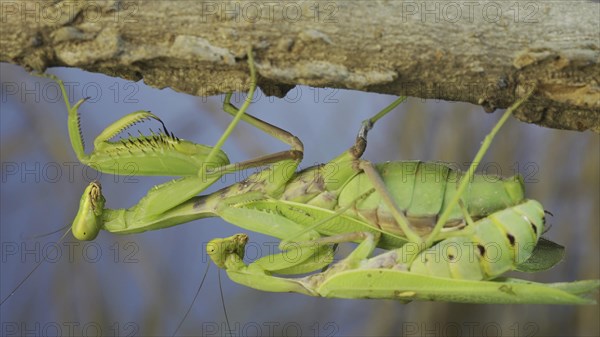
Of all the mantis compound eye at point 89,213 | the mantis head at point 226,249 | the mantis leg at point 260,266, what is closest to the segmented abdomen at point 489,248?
the mantis leg at point 260,266

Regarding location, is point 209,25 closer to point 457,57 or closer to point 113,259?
point 457,57

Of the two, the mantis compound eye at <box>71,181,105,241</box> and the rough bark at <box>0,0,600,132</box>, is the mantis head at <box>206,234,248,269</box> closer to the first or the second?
the mantis compound eye at <box>71,181,105,241</box>

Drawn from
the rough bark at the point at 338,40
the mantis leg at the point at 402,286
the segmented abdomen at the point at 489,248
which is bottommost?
the mantis leg at the point at 402,286

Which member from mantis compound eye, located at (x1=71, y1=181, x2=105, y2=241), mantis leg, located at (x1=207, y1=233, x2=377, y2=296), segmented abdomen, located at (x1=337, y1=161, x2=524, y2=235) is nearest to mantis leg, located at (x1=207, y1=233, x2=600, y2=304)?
mantis leg, located at (x1=207, y1=233, x2=377, y2=296)

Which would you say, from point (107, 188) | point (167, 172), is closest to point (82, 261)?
point (107, 188)

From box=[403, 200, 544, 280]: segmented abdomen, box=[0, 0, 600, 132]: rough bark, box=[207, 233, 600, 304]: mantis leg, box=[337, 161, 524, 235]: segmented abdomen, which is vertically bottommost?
box=[207, 233, 600, 304]: mantis leg

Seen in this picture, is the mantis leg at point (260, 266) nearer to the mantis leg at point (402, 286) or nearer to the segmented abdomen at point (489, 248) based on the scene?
the mantis leg at point (402, 286)

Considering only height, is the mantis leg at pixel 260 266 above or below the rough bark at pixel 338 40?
below
